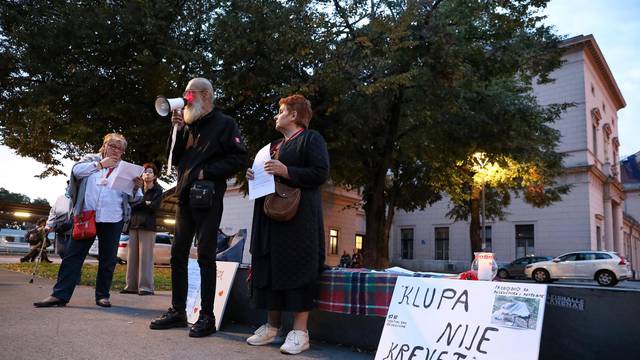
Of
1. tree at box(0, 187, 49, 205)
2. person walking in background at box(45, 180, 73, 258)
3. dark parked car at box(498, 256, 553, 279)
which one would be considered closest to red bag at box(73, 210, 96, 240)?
person walking in background at box(45, 180, 73, 258)

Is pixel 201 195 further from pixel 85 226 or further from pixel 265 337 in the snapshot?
pixel 85 226

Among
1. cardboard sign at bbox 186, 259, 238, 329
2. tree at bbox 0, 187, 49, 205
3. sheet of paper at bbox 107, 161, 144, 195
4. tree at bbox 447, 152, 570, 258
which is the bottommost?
cardboard sign at bbox 186, 259, 238, 329

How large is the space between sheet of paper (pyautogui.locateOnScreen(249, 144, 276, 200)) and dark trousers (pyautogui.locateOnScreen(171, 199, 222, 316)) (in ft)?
1.55

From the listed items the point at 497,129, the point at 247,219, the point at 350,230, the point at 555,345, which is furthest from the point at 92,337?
the point at 350,230

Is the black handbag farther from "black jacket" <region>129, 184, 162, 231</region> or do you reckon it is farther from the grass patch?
the grass patch

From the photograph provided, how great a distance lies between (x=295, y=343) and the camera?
12.3 ft

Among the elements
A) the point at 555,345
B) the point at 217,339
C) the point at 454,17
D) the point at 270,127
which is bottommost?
the point at 217,339

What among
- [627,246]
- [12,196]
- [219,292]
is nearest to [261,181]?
[219,292]

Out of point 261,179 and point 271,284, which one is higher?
point 261,179

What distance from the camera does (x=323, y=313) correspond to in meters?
4.29

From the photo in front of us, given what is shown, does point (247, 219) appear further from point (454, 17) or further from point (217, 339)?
point (217, 339)

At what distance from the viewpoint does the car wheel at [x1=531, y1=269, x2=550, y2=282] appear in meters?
27.0

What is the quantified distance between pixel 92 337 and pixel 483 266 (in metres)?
3.04

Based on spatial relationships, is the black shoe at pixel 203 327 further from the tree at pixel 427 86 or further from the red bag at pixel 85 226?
the tree at pixel 427 86
